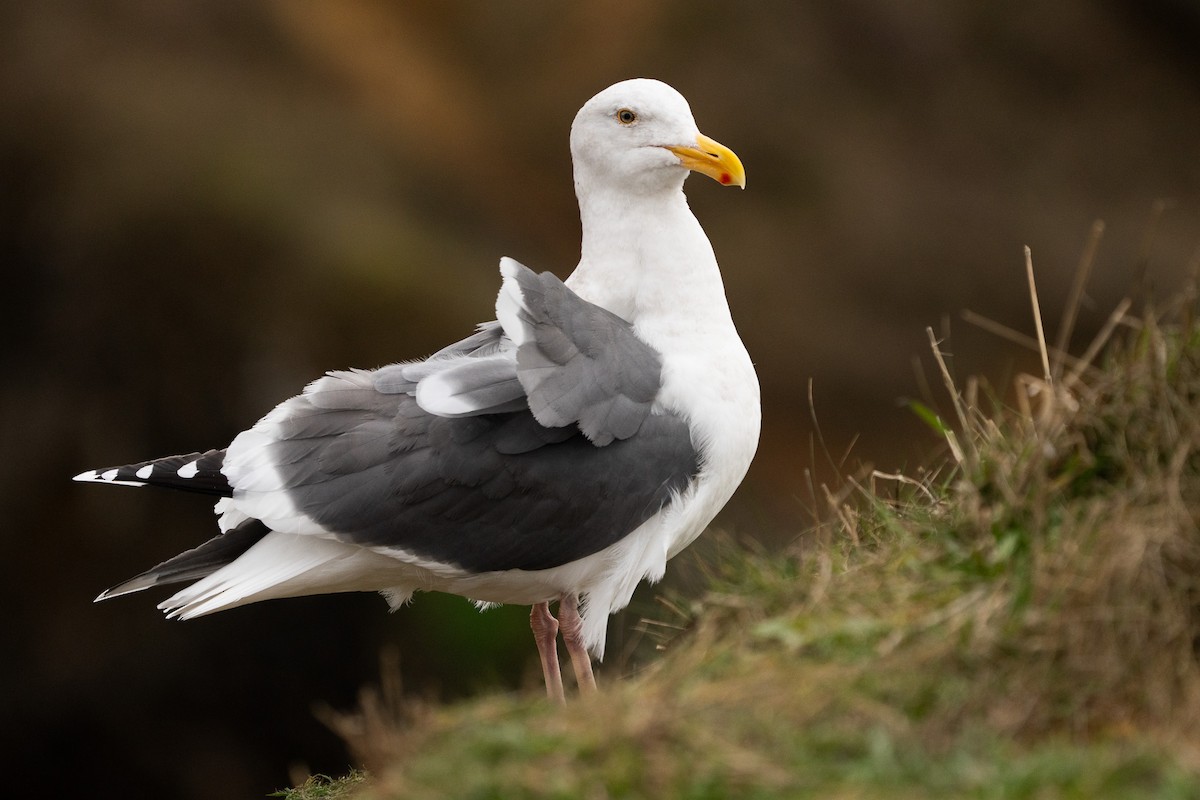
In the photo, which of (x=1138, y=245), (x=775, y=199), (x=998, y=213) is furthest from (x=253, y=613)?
(x=1138, y=245)

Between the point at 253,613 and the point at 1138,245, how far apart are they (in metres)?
6.81

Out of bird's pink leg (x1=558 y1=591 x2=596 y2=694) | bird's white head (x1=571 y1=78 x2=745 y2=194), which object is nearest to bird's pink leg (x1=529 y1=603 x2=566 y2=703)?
bird's pink leg (x1=558 y1=591 x2=596 y2=694)

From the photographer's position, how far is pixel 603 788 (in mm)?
2566

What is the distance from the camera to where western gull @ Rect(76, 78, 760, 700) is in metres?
4.11

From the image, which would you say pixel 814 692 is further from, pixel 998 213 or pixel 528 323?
pixel 998 213

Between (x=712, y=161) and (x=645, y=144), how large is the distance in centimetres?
23

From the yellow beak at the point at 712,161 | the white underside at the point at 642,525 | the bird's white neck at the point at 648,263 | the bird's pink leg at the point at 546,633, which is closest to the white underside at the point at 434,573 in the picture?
the white underside at the point at 642,525

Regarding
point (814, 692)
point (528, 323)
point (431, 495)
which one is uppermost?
point (528, 323)

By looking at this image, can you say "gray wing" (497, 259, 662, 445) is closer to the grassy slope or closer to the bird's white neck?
the bird's white neck

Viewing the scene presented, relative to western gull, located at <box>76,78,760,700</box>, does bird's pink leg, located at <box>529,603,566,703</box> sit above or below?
below

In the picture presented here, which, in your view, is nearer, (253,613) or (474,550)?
(474,550)

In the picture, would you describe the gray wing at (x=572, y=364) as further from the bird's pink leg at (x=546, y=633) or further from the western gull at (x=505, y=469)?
the bird's pink leg at (x=546, y=633)

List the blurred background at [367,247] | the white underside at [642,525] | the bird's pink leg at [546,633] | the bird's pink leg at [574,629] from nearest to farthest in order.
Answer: the white underside at [642,525]
the bird's pink leg at [574,629]
the bird's pink leg at [546,633]
the blurred background at [367,247]

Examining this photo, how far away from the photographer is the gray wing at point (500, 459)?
4.10 m
